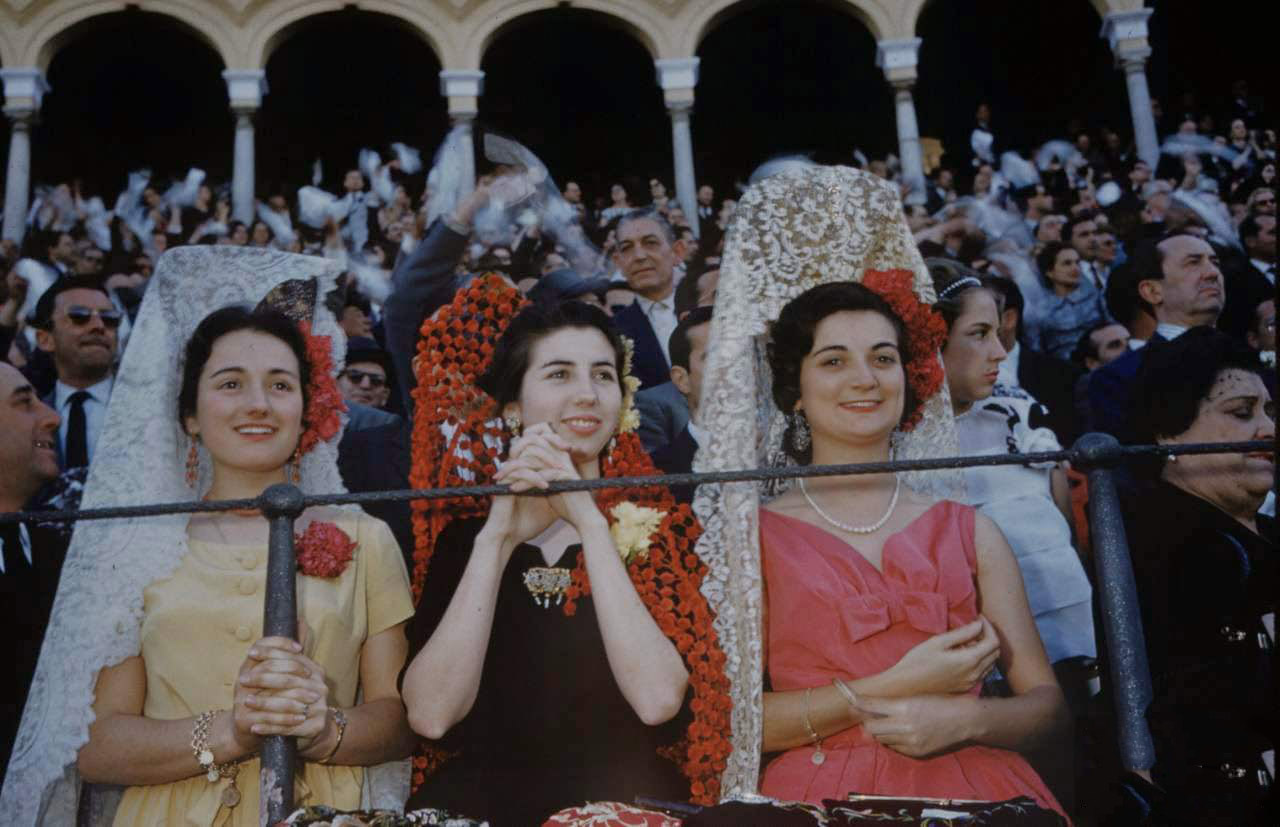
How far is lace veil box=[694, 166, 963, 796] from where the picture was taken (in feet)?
10.2

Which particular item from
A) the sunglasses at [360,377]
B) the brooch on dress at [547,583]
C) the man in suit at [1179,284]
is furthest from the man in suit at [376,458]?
the man in suit at [1179,284]

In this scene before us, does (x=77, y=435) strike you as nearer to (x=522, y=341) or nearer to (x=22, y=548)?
(x=22, y=548)

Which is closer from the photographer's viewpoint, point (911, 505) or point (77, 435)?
point (911, 505)

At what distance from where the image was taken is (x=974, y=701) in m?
3.03

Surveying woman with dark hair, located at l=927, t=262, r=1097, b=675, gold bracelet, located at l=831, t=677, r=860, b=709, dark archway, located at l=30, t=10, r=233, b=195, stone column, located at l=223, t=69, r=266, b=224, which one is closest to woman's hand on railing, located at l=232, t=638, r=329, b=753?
gold bracelet, located at l=831, t=677, r=860, b=709

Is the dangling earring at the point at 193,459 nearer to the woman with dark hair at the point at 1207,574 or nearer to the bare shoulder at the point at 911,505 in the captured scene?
the bare shoulder at the point at 911,505

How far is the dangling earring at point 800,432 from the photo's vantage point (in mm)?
3504

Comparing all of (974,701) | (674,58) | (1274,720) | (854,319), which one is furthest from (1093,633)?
(674,58)

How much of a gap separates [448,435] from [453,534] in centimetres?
30

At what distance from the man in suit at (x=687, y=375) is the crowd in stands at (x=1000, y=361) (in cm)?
1

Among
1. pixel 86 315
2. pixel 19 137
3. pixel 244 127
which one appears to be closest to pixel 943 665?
pixel 86 315

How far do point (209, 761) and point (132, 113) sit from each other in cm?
766

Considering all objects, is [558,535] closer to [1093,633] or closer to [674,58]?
[1093,633]

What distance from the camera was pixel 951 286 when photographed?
14.5ft
